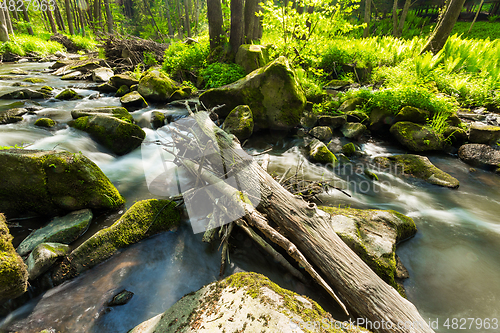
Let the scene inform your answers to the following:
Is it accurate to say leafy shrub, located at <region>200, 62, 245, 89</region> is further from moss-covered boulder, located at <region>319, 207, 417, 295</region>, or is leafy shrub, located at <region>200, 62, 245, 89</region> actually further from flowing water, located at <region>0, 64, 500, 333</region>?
moss-covered boulder, located at <region>319, 207, 417, 295</region>

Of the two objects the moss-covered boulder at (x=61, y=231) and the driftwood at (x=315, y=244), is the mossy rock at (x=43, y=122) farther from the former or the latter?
the driftwood at (x=315, y=244)

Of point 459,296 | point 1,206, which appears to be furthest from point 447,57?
point 1,206

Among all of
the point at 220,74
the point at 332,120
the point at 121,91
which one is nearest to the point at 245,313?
the point at 332,120

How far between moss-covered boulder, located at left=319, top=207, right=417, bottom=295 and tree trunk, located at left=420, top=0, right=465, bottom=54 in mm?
10916

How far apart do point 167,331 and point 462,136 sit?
28.1 ft

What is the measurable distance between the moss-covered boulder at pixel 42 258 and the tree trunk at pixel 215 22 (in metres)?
9.79

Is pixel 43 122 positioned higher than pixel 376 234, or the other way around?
pixel 43 122

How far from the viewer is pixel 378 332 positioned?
Result: 2.06 meters

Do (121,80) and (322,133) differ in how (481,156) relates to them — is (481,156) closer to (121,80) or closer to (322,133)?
(322,133)

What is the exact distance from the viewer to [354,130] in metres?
7.04

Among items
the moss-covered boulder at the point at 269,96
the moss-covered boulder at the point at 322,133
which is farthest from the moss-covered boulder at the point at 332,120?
the moss-covered boulder at the point at 269,96

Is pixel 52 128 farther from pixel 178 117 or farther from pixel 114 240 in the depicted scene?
pixel 114 240

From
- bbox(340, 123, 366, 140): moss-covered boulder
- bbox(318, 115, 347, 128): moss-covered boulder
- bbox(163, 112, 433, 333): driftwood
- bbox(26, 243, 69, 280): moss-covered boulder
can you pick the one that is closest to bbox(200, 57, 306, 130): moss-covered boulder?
bbox(318, 115, 347, 128): moss-covered boulder

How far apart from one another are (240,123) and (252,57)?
4003 millimetres
